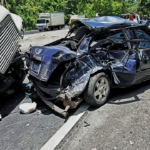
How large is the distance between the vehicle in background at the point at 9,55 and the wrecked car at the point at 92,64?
498mm

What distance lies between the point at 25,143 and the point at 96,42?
255 cm

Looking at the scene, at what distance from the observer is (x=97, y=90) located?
3.89 meters

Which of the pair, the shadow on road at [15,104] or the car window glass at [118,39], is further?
the car window glass at [118,39]

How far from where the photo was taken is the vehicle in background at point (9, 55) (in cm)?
414

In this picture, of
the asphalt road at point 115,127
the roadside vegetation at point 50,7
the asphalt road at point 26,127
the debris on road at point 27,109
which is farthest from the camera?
the roadside vegetation at point 50,7

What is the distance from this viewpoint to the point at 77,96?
3.78 meters

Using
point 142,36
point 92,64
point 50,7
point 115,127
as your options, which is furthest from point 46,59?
Result: point 50,7

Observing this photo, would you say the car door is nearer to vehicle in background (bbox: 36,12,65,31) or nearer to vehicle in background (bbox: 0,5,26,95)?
vehicle in background (bbox: 0,5,26,95)

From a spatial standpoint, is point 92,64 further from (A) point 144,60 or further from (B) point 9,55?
(B) point 9,55

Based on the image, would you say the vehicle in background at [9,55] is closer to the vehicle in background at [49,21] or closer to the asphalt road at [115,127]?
the asphalt road at [115,127]

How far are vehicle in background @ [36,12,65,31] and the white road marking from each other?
33.4m

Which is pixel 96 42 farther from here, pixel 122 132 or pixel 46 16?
pixel 46 16

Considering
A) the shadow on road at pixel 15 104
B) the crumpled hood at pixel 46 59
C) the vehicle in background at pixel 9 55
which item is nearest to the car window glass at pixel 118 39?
the crumpled hood at pixel 46 59

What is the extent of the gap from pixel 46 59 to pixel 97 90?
3.93 ft
